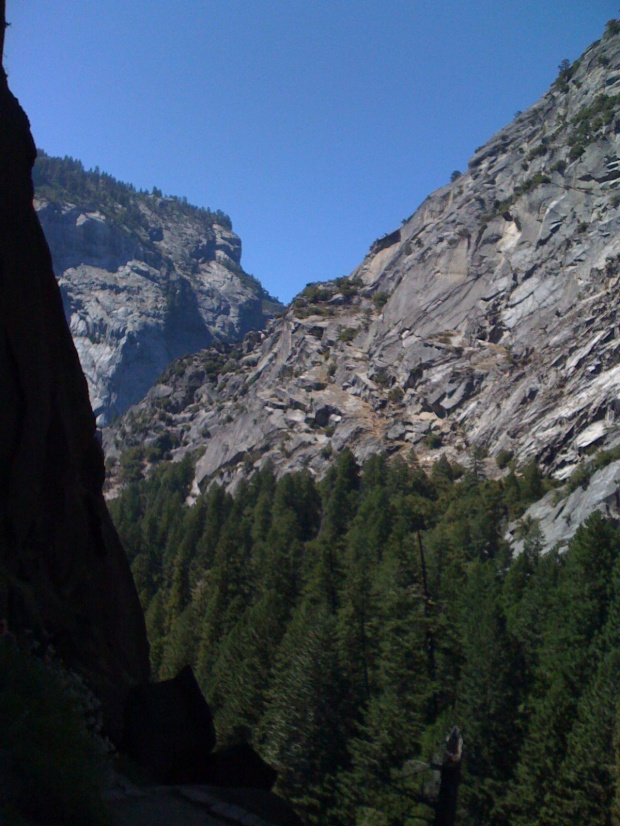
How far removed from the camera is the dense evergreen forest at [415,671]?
26281 millimetres

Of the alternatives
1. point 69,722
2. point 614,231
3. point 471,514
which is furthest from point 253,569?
point 614,231

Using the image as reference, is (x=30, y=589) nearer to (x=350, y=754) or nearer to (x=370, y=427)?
(x=350, y=754)

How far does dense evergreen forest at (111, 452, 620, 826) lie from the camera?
2628 cm

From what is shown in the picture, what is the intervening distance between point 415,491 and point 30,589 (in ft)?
206

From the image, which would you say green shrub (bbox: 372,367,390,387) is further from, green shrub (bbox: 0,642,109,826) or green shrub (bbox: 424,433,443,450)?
A: green shrub (bbox: 0,642,109,826)

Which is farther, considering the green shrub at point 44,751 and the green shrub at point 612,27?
the green shrub at point 612,27

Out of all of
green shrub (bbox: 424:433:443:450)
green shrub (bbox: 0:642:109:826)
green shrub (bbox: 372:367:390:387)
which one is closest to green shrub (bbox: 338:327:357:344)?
green shrub (bbox: 372:367:390:387)

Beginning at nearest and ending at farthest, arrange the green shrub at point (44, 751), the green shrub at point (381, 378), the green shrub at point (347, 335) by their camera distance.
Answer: the green shrub at point (44, 751), the green shrub at point (381, 378), the green shrub at point (347, 335)

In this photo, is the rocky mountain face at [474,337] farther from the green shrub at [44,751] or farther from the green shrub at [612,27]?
the green shrub at [44,751]

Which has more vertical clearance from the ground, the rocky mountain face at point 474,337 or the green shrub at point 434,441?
the rocky mountain face at point 474,337

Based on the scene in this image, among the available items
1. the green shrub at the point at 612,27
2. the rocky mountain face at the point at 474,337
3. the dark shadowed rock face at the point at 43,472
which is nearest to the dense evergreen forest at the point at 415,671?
the dark shadowed rock face at the point at 43,472

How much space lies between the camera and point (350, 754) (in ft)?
97.1

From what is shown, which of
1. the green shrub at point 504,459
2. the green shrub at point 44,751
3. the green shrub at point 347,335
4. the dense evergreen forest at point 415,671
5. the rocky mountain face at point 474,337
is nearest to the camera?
the green shrub at point 44,751

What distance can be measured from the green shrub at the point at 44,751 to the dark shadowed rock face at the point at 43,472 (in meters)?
4.77
